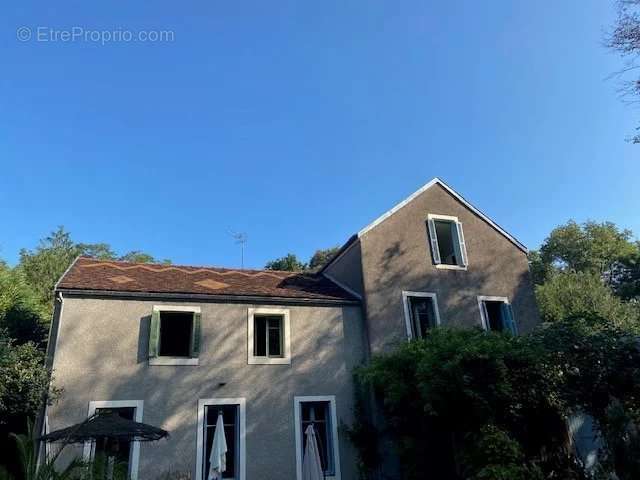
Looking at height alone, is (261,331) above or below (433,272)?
below

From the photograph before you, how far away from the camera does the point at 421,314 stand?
15.6 metres

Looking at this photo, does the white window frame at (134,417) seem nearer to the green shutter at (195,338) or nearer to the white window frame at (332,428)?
the green shutter at (195,338)

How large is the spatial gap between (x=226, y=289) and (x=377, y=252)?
518cm

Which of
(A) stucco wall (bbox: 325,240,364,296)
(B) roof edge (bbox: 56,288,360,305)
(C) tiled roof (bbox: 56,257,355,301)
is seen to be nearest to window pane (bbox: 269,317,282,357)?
(B) roof edge (bbox: 56,288,360,305)

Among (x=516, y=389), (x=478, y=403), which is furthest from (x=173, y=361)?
(x=516, y=389)

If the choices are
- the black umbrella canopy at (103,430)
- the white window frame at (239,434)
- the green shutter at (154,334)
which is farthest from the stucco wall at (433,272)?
the black umbrella canopy at (103,430)

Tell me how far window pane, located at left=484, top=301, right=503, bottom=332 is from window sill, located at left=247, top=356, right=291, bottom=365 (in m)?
7.75

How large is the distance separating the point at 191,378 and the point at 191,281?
335cm

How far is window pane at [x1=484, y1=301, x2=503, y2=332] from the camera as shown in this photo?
1658 cm

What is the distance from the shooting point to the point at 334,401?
529 inches

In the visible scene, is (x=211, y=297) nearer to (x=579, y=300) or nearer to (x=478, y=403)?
(x=478, y=403)

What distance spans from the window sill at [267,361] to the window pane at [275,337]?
10.1 inches

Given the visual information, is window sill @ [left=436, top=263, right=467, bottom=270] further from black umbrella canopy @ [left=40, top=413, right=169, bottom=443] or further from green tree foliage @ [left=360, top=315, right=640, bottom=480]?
black umbrella canopy @ [left=40, top=413, right=169, bottom=443]

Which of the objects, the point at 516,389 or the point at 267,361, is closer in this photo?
the point at 516,389
